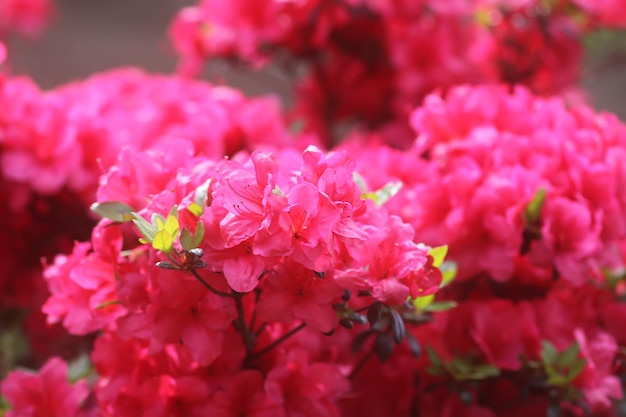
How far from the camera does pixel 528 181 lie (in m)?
1.04

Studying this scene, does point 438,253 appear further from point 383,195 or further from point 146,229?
point 146,229

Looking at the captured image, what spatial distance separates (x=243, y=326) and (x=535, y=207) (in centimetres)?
41

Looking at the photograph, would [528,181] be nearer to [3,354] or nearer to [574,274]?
[574,274]

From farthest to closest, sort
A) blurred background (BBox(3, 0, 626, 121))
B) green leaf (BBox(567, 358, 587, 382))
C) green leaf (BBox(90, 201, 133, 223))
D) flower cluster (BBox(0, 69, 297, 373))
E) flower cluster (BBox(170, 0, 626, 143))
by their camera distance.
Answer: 1. blurred background (BBox(3, 0, 626, 121))
2. flower cluster (BBox(170, 0, 626, 143))
3. flower cluster (BBox(0, 69, 297, 373))
4. green leaf (BBox(567, 358, 587, 382))
5. green leaf (BBox(90, 201, 133, 223))

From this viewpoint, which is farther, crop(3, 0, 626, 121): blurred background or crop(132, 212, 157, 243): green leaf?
crop(3, 0, 626, 121): blurred background

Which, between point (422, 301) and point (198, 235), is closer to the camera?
point (198, 235)

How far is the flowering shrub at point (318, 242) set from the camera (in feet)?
2.59

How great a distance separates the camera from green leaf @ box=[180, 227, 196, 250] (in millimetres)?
750

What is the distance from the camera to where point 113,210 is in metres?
0.85

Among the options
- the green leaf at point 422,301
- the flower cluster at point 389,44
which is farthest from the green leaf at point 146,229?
the flower cluster at point 389,44

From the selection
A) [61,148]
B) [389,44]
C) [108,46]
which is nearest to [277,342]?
[61,148]

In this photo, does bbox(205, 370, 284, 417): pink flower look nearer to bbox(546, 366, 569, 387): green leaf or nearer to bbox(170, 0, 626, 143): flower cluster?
bbox(546, 366, 569, 387): green leaf

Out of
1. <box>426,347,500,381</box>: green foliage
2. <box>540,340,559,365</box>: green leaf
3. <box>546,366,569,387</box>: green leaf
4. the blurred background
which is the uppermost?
<box>540,340,559,365</box>: green leaf

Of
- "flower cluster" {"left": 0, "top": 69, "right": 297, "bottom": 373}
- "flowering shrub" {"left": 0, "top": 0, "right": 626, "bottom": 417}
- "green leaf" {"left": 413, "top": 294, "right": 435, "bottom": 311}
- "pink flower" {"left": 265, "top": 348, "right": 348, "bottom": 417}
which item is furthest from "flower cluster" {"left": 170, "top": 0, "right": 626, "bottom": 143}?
"pink flower" {"left": 265, "top": 348, "right": 348, "bottom": 417}
